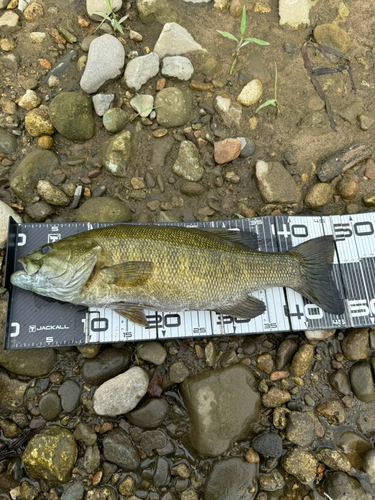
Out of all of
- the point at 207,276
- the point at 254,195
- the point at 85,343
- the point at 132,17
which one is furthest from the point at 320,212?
the point at 132,17

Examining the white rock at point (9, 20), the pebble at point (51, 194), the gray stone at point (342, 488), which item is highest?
the white rock at point (9, 20)

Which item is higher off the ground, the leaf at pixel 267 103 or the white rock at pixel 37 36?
the white rock at pixel 37 36

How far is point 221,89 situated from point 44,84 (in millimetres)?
2700

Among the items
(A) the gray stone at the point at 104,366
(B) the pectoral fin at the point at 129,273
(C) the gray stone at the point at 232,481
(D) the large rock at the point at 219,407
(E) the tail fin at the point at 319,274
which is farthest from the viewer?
(E) the tail fin at the point at 319,274

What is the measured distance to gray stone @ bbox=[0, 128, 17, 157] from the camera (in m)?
4.34

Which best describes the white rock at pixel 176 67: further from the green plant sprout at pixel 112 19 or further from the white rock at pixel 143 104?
the green plant sprout at pixel 112 19

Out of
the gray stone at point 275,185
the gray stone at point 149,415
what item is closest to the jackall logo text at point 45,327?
the gray stone at point 149,415

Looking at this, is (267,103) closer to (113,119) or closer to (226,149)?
(226,149)

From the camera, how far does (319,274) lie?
12.9 feet

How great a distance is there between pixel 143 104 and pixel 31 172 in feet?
6.24

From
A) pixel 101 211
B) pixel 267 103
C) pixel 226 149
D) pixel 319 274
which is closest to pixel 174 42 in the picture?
pixel 267 103

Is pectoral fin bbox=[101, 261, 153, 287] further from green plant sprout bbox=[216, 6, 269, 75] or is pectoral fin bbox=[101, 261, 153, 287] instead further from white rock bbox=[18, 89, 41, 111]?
green plant sprout bbox=[216, 6, 269, 75]

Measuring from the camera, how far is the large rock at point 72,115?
168 inches

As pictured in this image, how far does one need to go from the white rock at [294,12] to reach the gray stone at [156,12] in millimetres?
1710
